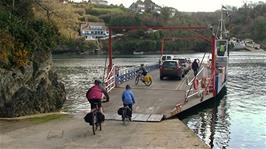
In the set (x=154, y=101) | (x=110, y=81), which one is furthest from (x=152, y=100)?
(x=110, y=81)

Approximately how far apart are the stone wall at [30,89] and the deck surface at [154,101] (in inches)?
136

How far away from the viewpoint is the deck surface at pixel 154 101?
829 inches

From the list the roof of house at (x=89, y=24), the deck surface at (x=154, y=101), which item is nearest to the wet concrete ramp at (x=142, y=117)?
the deck surface at (x=154, y=101)

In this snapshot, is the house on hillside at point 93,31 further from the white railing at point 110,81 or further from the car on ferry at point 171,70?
the white railing at point 110,81

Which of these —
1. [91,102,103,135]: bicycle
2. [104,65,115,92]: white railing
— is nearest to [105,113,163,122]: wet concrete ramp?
[91,102,103,135]: bicycle

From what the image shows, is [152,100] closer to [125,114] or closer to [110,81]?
[110,81]

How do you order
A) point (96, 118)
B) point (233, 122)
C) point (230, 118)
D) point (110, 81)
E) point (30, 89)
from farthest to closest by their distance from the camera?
point (110, 81) < point (230, 118) < point (233, 122) < point (30, 89) < point (96, 118)

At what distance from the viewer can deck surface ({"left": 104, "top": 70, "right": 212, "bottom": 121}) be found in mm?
21047

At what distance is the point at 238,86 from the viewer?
47062 mm

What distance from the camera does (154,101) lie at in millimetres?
25141

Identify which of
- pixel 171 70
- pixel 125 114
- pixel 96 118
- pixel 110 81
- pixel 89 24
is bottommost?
pixel 125 114

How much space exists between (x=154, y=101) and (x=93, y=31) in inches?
4261

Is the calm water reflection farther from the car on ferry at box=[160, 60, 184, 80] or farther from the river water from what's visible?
the car on ferry at box=[160, 60, 184, 80]

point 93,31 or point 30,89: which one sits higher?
point 93,31
